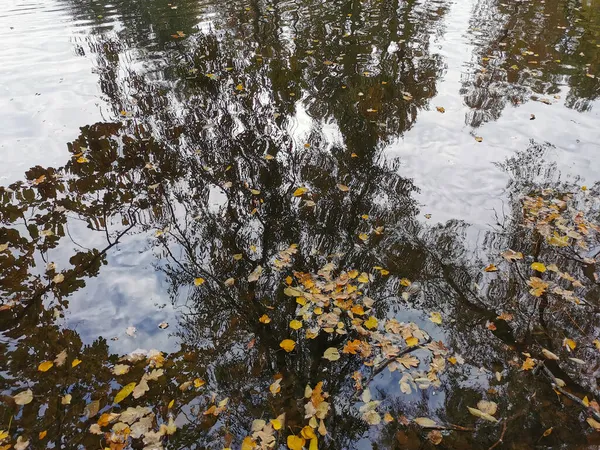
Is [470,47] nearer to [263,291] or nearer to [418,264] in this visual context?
[418,264]

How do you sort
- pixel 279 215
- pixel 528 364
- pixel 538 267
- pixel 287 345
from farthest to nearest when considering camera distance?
pixel 279 215
pixel 538 267
pixel 287 345
pixel 528 364

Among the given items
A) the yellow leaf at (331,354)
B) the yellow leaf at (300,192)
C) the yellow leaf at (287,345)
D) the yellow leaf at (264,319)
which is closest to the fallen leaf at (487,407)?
the yellow leaf at (331,354)

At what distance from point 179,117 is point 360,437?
5336 millimetres

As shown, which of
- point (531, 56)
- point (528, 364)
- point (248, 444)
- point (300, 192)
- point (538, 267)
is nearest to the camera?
point (248, 444)

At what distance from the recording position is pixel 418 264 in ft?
12.1

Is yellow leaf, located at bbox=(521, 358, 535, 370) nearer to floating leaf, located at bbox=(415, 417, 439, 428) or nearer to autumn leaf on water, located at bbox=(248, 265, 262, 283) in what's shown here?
floating leaf, located at bbox=(415, 417, 439, 428)

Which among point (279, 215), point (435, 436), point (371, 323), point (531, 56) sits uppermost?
point (531, 56)

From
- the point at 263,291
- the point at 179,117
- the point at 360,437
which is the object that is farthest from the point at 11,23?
the point at 360,437

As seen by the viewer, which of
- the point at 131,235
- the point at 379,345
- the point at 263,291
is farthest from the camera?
the point at 131,235

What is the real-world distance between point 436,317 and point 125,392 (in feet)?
8.21

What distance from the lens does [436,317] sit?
320 cm

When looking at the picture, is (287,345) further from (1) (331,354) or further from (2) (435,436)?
(2) (435,436)

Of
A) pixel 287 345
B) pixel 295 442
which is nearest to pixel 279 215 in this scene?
pixel 287 345

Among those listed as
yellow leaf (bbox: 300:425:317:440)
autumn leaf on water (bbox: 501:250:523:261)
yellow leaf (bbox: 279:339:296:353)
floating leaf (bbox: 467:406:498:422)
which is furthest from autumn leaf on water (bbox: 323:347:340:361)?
autumn leaf on water (bbox: 501:250:523:261)
